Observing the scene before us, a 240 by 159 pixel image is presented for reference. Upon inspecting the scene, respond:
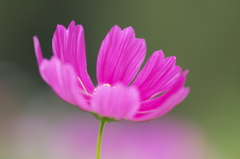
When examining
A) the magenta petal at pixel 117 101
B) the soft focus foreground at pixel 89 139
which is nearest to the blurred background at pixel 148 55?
the soft focus foreground at pixel 89 139

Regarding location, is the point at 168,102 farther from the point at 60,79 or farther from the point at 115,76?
the point at 115,76

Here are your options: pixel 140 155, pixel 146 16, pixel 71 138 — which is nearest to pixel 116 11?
pixel 146 16

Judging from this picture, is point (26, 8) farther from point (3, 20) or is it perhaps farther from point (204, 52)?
point (204, 52)

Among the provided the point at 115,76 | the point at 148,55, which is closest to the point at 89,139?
the point at 115,76

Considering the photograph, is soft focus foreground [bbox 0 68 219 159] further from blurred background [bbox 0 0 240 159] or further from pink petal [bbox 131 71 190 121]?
pink petal [bbox 131 71 190 121]

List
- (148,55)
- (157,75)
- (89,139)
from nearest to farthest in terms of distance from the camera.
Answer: (157,75)
(89,139)
(148,55)

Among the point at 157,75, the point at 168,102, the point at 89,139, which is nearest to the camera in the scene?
the point at 168,102

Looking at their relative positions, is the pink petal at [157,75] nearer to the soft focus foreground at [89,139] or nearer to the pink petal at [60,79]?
the pink petal at [60,79]
